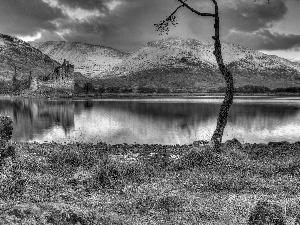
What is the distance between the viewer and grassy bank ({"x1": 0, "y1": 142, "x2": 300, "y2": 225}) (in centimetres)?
648

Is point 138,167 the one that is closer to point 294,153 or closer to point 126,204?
point 126,204

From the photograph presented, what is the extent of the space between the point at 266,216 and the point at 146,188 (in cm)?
387

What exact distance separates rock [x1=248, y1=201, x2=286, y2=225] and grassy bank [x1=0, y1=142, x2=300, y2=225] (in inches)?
18.9

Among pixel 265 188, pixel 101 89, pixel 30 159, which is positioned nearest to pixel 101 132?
pixel 30 159

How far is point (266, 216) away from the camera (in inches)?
259

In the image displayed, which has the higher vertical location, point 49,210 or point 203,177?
point 49,210

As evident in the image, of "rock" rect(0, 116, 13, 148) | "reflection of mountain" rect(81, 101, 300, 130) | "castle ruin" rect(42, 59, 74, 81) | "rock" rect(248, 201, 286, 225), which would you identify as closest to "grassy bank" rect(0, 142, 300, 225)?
"rock" rect(248, 201, 286, 225)

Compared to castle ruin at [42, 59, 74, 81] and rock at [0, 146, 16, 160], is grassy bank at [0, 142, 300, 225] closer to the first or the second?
rock at [0, 146, 16, 160]

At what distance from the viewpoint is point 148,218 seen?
7160 mm

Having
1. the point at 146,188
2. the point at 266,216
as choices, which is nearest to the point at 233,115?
the point at 146,188

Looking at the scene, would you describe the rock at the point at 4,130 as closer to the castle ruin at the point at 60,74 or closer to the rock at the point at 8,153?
the rock at the point at 8,153

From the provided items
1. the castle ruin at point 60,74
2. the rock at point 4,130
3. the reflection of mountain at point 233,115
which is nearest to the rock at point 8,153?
the rock at point 4,130

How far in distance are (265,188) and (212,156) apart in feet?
11.8

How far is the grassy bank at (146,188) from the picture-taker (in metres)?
6.48
